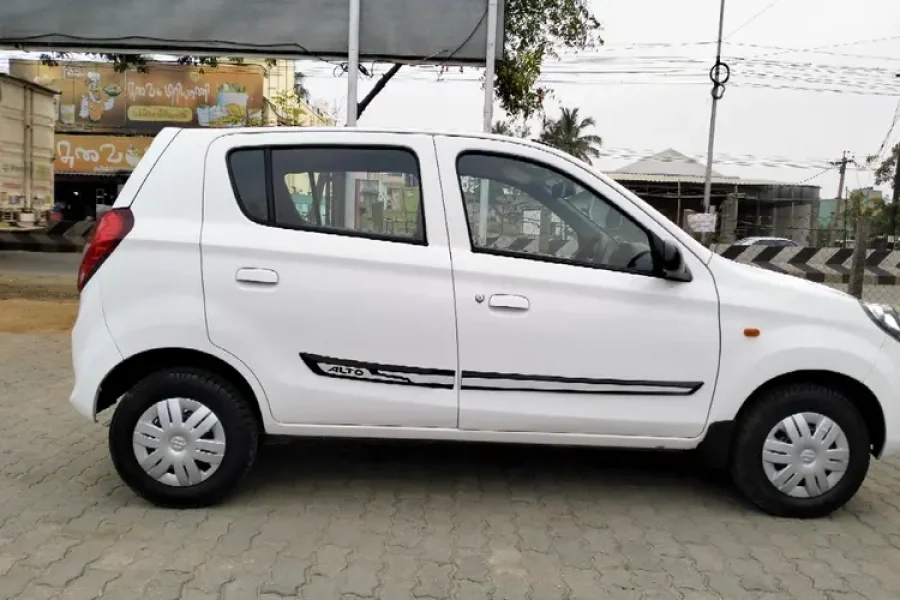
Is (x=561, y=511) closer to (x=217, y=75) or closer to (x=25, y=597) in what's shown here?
(x=25, y=597)

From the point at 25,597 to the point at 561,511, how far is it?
2.31m

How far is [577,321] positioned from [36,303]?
9170 millimetres

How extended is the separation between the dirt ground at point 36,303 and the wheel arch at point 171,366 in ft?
17.9

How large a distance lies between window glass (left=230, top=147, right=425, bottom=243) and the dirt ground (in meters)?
5.98

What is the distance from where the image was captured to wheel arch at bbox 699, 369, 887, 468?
3603 mm

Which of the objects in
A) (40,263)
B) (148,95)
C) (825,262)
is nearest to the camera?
(825,262)

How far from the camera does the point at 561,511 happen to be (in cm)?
376

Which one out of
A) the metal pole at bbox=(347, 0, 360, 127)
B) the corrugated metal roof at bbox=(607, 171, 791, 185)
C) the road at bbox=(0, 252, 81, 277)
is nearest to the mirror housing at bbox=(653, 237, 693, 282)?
the metal pole at bbox=(347, 0, 360, 127)

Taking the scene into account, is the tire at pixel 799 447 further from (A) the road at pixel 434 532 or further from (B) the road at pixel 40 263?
(B) the road at pixel 40 263

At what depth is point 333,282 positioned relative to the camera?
3.47 m

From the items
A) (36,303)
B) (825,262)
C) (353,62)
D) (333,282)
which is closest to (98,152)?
(36,303)

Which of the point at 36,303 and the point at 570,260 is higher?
the point at 570,260

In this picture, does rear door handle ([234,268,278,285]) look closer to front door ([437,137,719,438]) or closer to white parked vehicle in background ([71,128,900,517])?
white parked vehicle in background ([71,128,900,517])

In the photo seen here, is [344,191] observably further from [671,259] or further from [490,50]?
[490,50]
